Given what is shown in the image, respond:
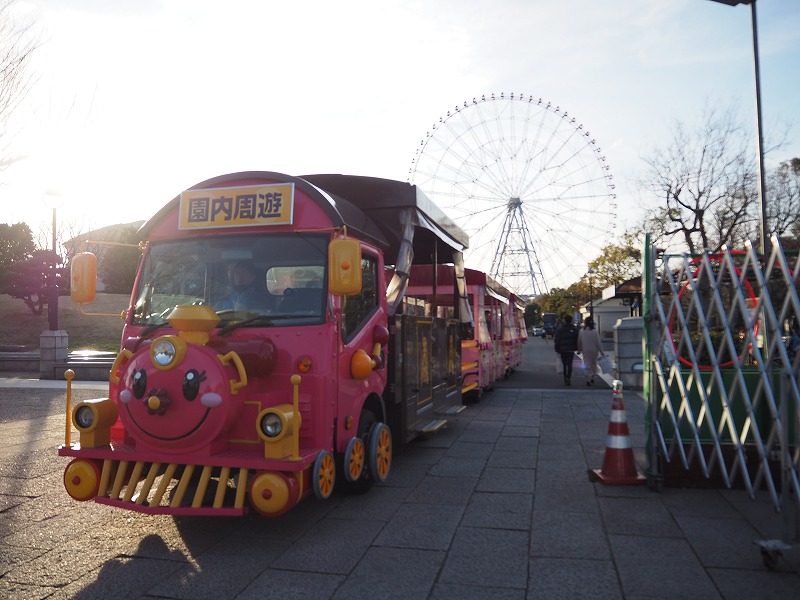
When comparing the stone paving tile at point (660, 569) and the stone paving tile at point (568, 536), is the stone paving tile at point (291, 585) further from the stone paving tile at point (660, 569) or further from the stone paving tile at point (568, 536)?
the stone paving tile at point (660, 569)

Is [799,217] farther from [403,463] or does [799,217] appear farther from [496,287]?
[403,463]

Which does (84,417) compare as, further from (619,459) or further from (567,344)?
(567,344)

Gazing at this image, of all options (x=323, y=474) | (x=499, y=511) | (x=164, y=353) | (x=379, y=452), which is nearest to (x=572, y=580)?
(x=499, y=511)

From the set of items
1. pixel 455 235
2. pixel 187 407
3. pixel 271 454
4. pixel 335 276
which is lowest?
pixel 271 454

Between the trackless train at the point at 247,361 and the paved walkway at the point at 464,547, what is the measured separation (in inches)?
14.1

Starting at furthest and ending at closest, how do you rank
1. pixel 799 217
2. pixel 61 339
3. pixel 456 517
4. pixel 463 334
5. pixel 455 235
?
1. pixel 799 217
2. pixel 61 339
3. pixel 463 334
4. pixel 455 235
5. pixel 456 517

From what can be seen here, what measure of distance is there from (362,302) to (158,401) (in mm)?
2201

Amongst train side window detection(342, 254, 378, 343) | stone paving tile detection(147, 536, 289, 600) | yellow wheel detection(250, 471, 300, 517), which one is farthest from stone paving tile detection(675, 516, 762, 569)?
train side window detection(342, 254, 378, 343)

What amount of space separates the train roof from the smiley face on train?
1604 millimetres

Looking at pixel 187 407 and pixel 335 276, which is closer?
pixel 187 407

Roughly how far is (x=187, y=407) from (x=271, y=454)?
2.17ft

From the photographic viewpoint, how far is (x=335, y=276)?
16.5ft

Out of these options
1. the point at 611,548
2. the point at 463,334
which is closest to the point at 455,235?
the point at 463,334

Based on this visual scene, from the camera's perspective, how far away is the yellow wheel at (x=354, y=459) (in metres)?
5.54
